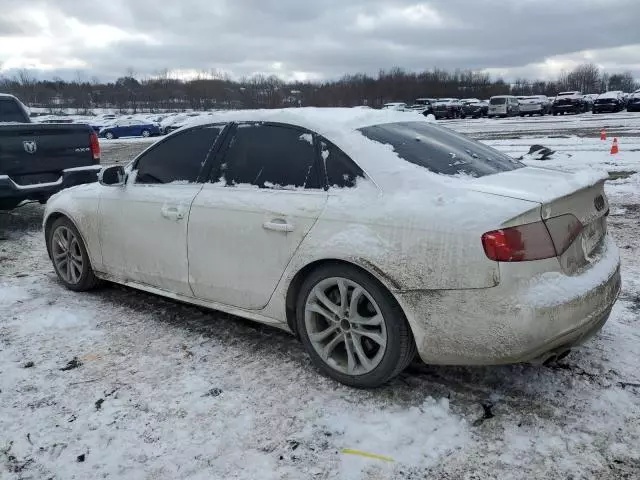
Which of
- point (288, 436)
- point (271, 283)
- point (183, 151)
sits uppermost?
point (183, 151)

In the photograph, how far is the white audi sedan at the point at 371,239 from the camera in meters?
2.62

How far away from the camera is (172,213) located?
3805 mm

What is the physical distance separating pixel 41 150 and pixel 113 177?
3.22 metres

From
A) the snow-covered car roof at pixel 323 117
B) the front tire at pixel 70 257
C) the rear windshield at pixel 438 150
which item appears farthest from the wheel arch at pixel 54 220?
the rear windshield at pixel 438 150

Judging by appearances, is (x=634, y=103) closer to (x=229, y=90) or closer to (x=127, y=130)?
(x=127, y=130)

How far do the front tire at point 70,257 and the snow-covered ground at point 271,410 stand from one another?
0.64 m

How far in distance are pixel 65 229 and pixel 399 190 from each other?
129 inches

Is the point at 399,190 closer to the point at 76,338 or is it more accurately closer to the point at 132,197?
the point at 132,197

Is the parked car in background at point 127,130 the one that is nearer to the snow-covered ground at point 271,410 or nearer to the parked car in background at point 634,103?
the parked car in background at point 634,103

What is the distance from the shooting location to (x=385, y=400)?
2984mm

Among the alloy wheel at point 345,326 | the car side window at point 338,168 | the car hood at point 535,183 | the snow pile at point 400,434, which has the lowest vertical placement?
the snow pile at point 400,434

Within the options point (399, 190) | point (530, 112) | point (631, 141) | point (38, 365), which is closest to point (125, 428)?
point (38, 365)

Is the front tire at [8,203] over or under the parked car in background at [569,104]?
under

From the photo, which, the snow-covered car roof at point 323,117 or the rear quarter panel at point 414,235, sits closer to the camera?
the rear quarter panel at point 414,235
